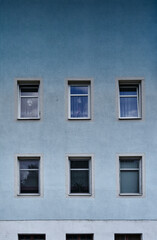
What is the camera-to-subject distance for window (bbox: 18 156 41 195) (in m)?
7.66

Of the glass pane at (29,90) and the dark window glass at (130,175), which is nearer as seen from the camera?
the dark window glass at (130,175)

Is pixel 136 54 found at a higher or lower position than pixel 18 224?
higher

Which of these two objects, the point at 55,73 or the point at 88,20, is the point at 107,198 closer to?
the point at 55,73

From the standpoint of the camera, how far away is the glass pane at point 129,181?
768 cm

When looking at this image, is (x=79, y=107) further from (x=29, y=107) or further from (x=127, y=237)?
(x=127, y=237)

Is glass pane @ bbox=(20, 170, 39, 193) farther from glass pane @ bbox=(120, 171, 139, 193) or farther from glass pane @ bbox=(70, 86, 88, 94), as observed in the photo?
glass pane @ bbox=(70, 86, 88, 94)

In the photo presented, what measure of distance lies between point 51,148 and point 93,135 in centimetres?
157

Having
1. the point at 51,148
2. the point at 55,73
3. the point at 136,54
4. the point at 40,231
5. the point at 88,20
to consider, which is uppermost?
the point at 88,20

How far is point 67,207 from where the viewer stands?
7410 mm

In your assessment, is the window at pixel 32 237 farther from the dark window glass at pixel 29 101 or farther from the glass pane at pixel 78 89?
the glass pane at pixel 78 89

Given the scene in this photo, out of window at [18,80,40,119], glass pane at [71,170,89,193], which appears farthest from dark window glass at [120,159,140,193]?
window at [18,80,40,119]

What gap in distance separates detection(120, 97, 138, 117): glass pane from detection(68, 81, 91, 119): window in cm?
126

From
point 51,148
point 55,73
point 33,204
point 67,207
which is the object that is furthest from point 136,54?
point 33,204

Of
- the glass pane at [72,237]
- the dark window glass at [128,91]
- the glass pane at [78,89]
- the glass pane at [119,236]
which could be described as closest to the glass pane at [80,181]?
the glass pane at [72,237]
